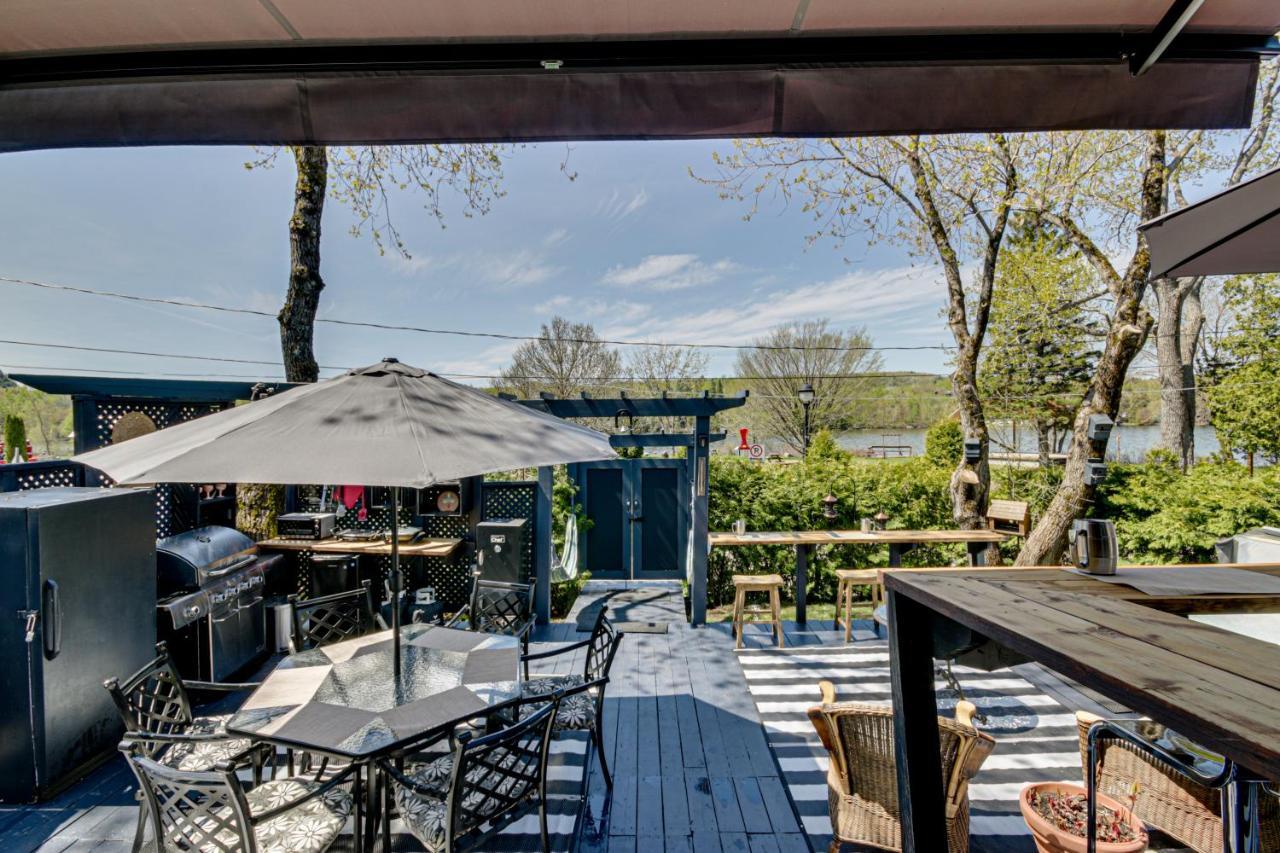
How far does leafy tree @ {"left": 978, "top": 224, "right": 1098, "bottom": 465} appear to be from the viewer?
1007 cm

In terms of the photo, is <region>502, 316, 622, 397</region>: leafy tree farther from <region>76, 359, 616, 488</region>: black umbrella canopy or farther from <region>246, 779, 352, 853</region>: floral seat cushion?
<region>246, 779, 352, 853</region>: floral seat cushion

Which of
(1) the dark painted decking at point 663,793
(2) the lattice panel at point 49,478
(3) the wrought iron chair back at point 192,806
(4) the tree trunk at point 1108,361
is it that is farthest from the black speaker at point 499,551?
(4) the tree trunk at point 1108,361

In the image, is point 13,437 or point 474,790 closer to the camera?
point 474,790

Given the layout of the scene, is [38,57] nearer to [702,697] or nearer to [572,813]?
[572,813]

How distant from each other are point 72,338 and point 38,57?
76.0ft

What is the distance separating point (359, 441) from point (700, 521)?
4371mm

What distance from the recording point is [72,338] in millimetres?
17328

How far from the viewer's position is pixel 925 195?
759 cm

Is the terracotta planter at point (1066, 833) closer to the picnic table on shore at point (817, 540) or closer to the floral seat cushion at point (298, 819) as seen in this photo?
the floral seat cushion at point (298, 819)

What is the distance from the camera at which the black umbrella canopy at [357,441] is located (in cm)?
171

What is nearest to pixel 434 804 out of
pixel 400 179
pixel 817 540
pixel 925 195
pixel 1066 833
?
pixel 1066 833

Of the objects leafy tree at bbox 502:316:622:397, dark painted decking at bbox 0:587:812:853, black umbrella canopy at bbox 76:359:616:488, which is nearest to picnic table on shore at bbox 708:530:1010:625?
dark painted decking at bbox 0:587:812:853

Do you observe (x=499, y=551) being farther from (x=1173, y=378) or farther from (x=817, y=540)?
(x=1173, y=378)

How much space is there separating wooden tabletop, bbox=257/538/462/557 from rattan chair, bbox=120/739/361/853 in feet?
9.70
